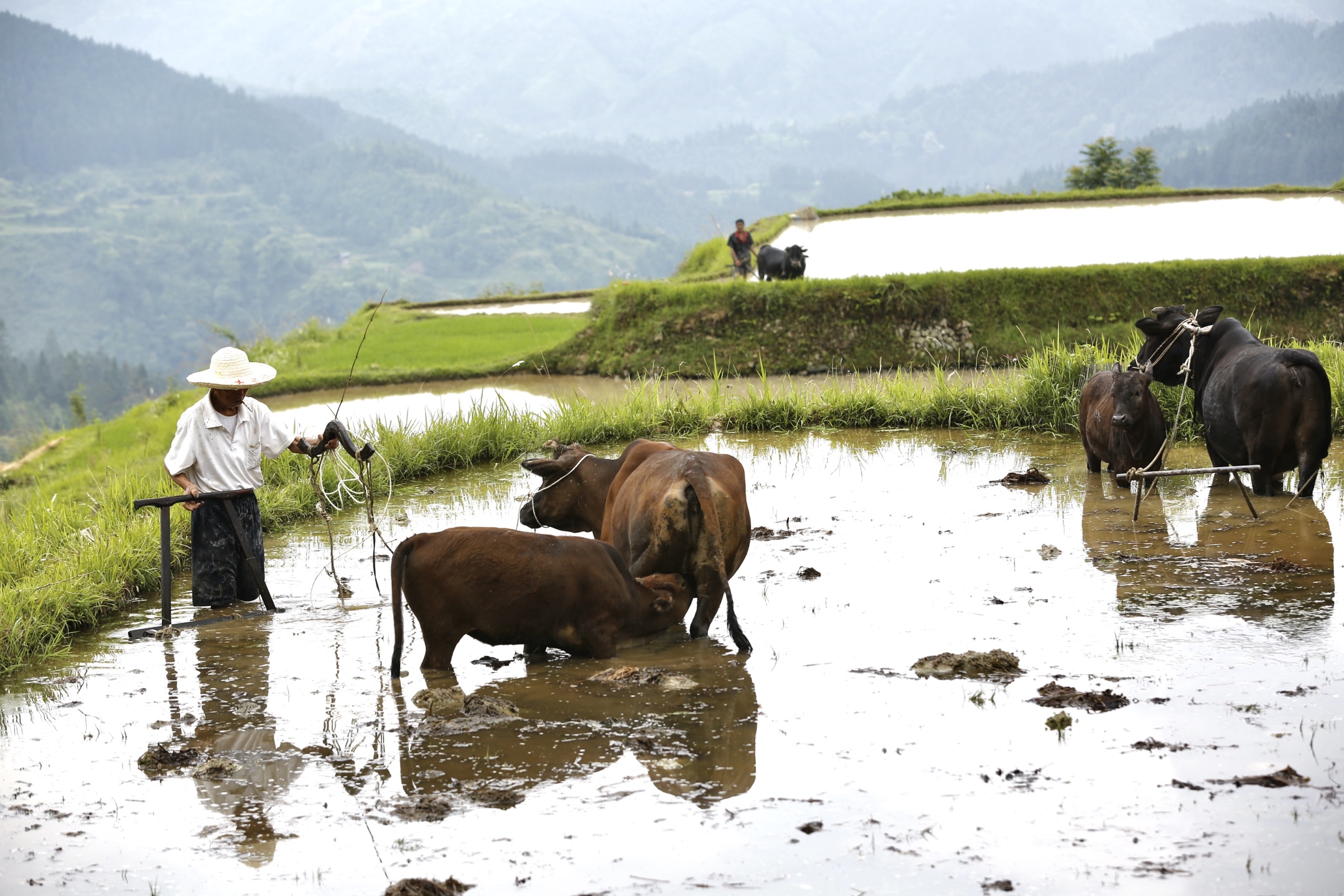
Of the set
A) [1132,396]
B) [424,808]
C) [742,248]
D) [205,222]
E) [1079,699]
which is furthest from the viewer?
[205,222]

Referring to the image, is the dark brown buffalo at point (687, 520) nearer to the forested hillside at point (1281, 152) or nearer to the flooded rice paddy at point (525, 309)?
the flooded rice paddy at point (525, 309)

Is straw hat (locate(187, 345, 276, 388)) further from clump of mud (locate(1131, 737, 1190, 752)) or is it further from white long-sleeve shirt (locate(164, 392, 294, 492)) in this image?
clump of mud (locate(1131, 737, 1190, 752))

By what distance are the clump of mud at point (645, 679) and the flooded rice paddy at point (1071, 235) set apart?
53.9 feet

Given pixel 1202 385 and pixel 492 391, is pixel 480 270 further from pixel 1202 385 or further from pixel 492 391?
pixel 1202 385

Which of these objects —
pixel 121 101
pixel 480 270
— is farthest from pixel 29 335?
pixel 121 101

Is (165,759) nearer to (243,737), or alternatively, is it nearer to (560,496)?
(243,737)

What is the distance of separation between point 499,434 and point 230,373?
4.97 metres

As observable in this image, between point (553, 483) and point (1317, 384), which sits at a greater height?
point (1317, 384)

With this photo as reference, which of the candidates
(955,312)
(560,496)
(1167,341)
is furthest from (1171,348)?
(955,312)

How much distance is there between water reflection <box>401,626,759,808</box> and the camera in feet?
14.8

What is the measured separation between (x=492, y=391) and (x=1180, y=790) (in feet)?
49.4

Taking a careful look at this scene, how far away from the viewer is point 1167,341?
871 centimetres

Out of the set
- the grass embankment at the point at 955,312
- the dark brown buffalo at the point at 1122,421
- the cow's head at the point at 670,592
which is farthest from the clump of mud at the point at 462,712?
the grass embankment at the point at 955,312

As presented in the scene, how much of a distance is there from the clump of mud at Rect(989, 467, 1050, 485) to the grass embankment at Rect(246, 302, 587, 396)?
8.67 meters
